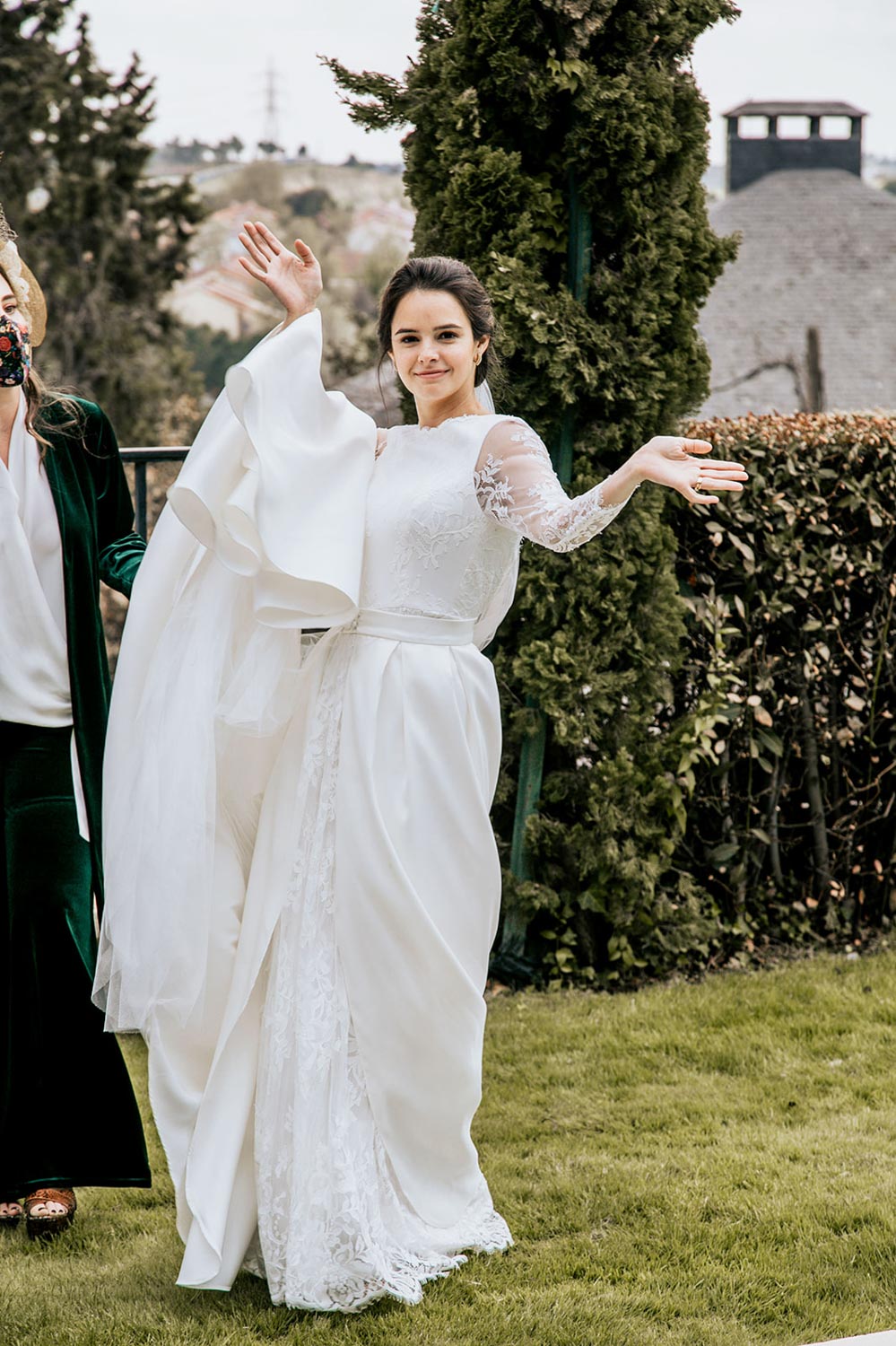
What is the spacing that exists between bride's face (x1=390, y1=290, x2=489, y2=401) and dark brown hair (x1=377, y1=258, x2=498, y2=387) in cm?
2

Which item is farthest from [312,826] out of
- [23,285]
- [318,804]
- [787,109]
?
[787,109]

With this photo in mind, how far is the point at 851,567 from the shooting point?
501 centimetres

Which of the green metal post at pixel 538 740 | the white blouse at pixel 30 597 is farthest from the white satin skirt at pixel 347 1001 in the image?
the green metal post at pixel 538 740

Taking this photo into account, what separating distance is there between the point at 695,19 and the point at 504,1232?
3.61 meters

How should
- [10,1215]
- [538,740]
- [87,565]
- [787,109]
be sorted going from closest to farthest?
[87,565] < [10,1215] < [538,740] < [787,109]

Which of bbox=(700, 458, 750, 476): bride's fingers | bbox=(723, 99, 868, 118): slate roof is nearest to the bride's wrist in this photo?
bbox=(700, 458, 750, 476): bride's fingers

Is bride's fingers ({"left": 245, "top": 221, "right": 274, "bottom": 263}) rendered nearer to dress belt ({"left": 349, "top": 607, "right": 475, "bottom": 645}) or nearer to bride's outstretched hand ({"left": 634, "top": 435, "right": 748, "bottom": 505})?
dress belt ({"left": 349, "top": 607, "right": 475, "bottom": 645})

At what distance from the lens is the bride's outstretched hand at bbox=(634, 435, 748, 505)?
250cm

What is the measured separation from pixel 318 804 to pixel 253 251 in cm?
114

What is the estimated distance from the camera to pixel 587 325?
4.38 meters

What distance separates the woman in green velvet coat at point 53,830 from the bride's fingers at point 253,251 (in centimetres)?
55

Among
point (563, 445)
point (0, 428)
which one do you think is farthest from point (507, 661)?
point (0, 428)

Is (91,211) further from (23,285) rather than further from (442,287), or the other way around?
(442,287)

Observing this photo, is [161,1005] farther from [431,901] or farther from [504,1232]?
[504,1232]
